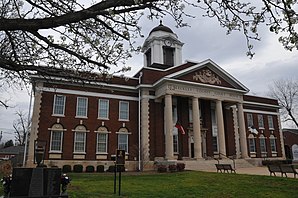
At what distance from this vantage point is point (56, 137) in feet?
84.0

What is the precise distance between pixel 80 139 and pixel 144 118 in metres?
7.10

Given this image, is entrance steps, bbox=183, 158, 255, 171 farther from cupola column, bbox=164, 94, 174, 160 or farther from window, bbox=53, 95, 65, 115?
window, bbox=53, 95, 65, 115

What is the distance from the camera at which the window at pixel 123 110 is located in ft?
94.8

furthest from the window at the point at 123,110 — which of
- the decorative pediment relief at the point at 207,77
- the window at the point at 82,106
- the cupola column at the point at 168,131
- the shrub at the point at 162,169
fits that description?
the decorative pediment relief at the point at 207,77

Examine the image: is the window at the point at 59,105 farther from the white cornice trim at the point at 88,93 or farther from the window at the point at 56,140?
the window at the point at 56,140

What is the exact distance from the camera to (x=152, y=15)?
544 centimetres

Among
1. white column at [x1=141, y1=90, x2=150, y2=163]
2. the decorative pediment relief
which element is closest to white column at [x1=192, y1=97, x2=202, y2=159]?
the decorative pediment relief

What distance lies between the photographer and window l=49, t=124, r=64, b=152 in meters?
25.2

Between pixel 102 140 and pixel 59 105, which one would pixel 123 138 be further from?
pixel 59 105

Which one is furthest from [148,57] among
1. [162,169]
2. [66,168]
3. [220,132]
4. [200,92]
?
[66,168]

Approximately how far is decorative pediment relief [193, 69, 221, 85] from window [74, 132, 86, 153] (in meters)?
14.1

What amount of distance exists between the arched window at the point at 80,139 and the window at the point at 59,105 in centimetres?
238

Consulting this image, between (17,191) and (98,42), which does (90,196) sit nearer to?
(17,191)

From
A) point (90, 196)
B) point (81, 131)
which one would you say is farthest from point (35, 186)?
point (81, 131)
